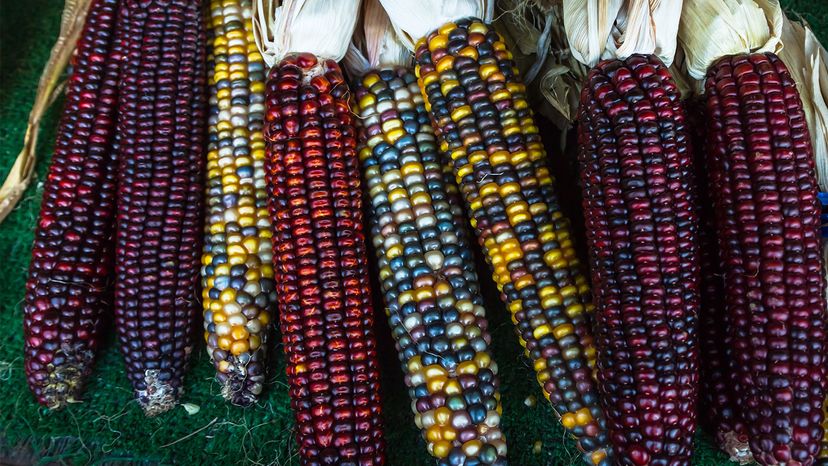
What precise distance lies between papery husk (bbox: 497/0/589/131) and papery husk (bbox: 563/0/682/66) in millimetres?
165

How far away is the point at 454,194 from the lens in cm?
186

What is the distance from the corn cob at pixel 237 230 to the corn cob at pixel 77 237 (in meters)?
0.35

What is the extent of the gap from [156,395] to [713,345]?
1.67 m

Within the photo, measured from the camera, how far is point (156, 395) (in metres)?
1.97

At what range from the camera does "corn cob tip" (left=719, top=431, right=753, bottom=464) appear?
66.4 inches

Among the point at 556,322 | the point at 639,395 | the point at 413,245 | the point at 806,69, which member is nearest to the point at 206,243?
the point at 413,245

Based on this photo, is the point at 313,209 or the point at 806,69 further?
the point at 806,69

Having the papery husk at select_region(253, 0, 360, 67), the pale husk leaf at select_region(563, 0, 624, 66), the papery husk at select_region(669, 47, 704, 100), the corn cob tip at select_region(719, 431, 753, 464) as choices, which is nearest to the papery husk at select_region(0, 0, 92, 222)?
the papery husk at select_region(253, 0, 360, 67)

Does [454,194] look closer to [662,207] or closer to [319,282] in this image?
[319,282]

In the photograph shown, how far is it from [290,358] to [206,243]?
20.7 inches

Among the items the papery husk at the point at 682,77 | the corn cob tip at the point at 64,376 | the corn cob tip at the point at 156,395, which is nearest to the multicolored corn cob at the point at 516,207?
the papery husk at the point at 682,77

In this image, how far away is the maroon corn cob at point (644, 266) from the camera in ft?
4.76

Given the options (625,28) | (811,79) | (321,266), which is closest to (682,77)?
(625,28)

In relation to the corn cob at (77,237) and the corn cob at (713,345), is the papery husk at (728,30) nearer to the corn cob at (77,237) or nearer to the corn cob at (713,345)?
the corn cob at (713,345)
